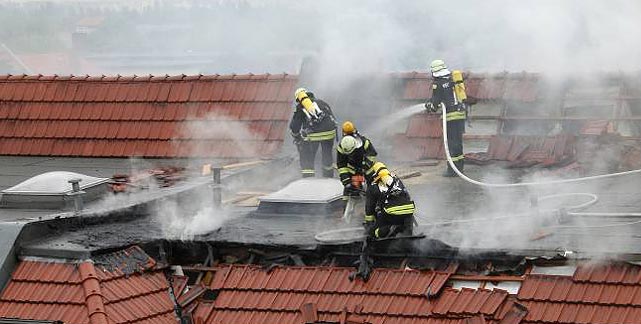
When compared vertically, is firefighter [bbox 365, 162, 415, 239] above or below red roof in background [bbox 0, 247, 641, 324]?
above

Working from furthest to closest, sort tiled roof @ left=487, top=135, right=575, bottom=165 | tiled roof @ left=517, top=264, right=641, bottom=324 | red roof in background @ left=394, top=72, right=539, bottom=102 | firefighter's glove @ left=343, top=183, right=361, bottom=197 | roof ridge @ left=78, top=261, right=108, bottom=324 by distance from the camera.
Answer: red roof in background @ left=394, top=72, right=539, bottom=102, tiled roof @ left=487, top=135, right=575, bottom=165, firefighter's glove @ left=343, top=183, right=361, bottom=197, roof ridge @ left=78, top=261, right=108, bottom=324, tiled roof @ left=517, top=264, right=641, bottom=324

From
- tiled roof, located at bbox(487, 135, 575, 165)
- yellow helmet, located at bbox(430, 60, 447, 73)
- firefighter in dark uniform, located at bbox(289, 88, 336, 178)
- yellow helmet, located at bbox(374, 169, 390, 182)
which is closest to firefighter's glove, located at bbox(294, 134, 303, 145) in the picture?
firefighter in dark uniform, located at bbox(289, 88, 336, 178)

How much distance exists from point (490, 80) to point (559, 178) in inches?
143

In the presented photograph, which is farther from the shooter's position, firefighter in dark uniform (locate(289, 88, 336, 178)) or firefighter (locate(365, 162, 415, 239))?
firefighter in dark uniform (locate(289, 88, 336, 178))

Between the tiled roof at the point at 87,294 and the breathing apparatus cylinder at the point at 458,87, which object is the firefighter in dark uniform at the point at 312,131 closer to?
the breathing apparatus cylinder at the point at 458,87

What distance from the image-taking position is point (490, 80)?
16.6 meters

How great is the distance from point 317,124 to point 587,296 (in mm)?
5498

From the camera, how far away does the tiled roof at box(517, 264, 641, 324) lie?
9094mm

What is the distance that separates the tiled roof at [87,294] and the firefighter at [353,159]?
8.13ft

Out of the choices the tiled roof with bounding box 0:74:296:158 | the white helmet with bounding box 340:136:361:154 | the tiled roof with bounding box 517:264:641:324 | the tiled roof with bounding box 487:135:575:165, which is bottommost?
the tiled roof with bounding box 517:264:641:324

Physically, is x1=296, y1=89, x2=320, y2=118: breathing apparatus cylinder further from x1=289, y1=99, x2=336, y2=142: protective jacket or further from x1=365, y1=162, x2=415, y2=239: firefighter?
x1=365, y1=162, x2=415, y2=239: firefighter

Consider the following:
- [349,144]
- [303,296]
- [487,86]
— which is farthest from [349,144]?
[487,86]

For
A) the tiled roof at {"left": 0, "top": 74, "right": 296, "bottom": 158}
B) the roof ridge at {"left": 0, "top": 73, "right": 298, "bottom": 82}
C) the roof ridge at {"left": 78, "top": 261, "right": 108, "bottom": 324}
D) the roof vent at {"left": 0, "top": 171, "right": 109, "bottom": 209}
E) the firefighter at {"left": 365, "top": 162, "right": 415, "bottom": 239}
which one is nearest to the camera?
the roof ridge at {"left": 78, "top": 261, "right": 108, "bottom": 324}

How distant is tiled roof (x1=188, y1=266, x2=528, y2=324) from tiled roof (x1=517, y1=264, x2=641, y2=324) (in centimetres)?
30
